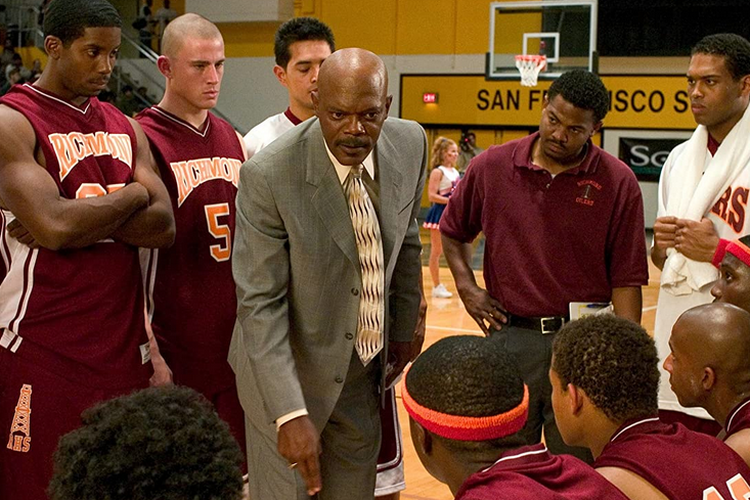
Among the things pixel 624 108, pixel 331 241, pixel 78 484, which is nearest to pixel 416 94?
pixel 624 108

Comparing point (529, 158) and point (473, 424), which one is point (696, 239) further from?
point (473, 424)

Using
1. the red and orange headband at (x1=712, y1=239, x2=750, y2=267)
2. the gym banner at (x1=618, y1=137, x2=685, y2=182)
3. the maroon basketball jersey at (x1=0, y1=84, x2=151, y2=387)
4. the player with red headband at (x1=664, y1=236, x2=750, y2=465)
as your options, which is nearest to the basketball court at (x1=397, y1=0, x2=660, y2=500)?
the gym banner at (x1=618, y1=137, x2=685, y2=182)

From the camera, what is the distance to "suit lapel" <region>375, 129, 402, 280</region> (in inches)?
120

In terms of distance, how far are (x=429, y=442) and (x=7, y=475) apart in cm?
176

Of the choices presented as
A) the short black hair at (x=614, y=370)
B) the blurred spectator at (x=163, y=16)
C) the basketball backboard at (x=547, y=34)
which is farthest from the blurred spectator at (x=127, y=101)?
the short black hair at (x=614, y=370)

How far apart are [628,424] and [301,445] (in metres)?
0.94

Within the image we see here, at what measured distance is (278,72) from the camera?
4184 millimetres

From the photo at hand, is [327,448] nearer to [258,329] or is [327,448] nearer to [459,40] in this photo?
[258,329]

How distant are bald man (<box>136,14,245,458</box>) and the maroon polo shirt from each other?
1163 millimetres

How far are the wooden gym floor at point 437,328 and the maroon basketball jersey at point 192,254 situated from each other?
6.07ft

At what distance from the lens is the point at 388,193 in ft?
10.1

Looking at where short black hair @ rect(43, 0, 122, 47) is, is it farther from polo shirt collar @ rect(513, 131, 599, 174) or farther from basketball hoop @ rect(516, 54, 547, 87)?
basketball hoop @ rect(516, 54, 547, 87)

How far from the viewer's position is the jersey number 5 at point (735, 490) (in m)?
2.30

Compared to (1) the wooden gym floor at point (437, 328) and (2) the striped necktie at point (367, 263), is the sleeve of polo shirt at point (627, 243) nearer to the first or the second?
(2) the striped necktie at point (367, 263)
